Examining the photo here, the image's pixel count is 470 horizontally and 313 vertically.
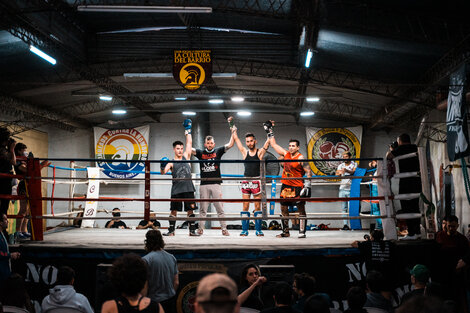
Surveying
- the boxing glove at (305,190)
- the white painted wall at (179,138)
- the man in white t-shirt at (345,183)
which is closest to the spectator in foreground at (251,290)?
the boxing glove at (305,190)

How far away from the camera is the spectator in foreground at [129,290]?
86.0 inches

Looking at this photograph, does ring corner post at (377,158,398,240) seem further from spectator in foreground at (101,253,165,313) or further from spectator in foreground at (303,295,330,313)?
A: spectator in foreground at (101,253,165,313)

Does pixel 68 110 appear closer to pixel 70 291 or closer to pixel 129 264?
pixel 70 291

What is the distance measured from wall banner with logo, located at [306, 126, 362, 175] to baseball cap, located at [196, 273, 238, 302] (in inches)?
631

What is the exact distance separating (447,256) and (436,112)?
1088cm

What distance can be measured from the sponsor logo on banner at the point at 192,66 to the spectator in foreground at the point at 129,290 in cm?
892

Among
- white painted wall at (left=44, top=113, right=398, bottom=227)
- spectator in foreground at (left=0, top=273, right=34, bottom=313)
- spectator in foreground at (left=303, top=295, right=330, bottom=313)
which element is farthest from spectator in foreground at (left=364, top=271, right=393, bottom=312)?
white painted wall at (left=44, top=113, right=398, bottom=227)

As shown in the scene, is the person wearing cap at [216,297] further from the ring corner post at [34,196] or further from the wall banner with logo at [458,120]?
the wall banner with logo at [458,120]

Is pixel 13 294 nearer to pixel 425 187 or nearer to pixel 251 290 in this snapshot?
pixel 251 290

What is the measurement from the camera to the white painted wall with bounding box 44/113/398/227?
59.9ft

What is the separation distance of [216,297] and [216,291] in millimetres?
20

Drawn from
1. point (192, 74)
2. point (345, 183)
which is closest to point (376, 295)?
point (345, 183)

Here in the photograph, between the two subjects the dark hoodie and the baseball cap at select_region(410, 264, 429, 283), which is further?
the baseball cap at select_region(410, 264, 429, 283)

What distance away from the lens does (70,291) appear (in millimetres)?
3254
